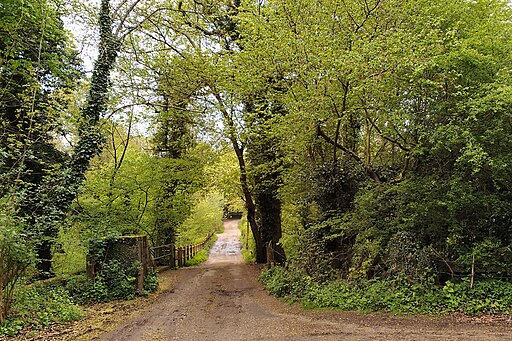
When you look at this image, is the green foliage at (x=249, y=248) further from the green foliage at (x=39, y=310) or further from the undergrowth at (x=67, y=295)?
the green foliage at (x=39, y=310)

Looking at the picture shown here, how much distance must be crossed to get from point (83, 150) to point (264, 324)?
6.60 metres

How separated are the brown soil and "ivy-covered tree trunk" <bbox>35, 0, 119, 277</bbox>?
2722mm

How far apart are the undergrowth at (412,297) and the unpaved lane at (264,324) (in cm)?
38

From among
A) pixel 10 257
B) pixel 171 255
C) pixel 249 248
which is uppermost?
pixel 10 257

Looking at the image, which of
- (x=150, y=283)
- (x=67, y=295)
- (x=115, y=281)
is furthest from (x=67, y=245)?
(x=150, y=283)

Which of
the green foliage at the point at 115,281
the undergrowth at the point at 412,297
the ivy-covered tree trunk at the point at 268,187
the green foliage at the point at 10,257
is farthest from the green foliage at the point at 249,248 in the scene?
the green foliage at the point at 10,257

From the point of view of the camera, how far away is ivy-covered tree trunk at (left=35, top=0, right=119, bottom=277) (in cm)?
859

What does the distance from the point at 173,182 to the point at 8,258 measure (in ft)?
29.5

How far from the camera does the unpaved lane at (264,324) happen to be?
5355 millimetres

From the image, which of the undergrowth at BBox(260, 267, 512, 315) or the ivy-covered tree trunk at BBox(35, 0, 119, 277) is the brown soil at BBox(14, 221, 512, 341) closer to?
the undergrowth at BBox(260, 267, 512, 315)

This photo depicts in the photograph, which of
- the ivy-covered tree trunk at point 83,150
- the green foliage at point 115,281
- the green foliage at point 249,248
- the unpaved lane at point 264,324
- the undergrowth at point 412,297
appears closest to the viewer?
the unpaved lane at point 264,324

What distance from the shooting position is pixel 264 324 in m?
6.72

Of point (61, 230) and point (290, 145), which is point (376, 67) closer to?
point (290, 145)

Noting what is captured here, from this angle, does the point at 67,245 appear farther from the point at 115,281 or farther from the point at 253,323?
the point at 253,323
